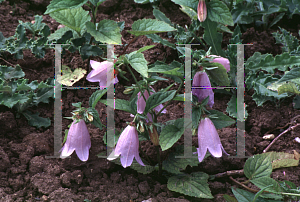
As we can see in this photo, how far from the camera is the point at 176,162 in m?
2.10

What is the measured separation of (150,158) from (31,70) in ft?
4.33

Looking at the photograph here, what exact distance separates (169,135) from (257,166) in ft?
1.92

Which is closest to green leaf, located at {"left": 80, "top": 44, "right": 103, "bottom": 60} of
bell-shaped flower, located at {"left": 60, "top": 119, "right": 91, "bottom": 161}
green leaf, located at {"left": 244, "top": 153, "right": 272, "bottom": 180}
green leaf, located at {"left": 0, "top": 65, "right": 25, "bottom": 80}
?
green leaf, located at {"left": 0, "top": 65, "right": 25, "bottom": 80}

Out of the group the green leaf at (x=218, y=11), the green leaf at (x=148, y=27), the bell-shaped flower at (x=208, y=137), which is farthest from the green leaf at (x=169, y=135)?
the green leaf at (x=218, y=11)

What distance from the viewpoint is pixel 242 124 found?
8.21 feet

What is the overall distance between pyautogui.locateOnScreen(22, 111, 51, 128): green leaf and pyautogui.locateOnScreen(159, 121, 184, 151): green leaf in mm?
980

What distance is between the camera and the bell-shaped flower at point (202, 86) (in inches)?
70.4

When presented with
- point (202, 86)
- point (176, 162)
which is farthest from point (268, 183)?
point (202, 86)

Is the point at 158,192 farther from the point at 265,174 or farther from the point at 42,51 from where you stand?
the point at 42,51

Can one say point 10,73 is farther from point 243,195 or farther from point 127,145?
point 243,195

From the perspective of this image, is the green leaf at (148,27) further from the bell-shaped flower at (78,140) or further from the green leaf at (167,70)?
the bell-shaped flower at (78,140)

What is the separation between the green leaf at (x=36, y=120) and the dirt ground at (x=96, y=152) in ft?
0.14

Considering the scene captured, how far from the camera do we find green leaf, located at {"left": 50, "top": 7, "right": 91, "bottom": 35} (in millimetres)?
2551

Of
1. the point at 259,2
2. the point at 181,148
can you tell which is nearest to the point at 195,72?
the point at 181,148
